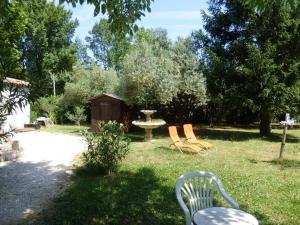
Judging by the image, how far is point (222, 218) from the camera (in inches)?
186

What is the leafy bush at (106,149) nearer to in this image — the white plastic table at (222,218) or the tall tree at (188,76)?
the white plastic table at (222,218)

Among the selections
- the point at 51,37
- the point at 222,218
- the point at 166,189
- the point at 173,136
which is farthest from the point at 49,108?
the point at 222,218

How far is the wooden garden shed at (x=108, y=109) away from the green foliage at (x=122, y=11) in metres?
14.7

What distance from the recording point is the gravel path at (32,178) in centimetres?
755

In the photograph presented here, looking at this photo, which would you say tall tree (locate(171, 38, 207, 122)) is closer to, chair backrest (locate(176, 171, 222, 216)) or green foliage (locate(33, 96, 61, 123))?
green foliage (locate(33, 96, 61, 123))

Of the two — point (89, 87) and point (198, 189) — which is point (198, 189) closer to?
point (198, 189)

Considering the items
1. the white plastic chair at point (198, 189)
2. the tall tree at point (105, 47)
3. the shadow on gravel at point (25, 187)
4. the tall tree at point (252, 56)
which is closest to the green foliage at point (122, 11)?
the white plastic chair at point (198, 189)

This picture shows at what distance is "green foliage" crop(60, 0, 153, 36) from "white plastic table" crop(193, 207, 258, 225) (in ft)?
11.7

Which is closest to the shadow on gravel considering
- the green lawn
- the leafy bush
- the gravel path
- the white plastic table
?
the gravel path

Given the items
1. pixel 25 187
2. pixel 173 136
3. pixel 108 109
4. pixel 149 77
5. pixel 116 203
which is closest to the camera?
pixel 116 203

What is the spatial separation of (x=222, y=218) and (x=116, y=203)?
3.50 metres

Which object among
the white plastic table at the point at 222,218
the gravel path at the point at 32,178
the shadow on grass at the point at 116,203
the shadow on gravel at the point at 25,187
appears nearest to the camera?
the white plastic table at the point at 222,218

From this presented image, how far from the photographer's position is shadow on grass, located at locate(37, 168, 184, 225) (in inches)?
268

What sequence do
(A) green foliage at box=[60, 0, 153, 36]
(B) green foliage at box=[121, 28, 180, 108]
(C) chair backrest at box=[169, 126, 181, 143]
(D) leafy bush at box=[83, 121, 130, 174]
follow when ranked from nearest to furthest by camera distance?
(A) green foliage at box=[60, 0, 153, 36] → (D) leafy bush at box=[83, 121, 130, 174] → (C) chair backrest at box=[169, 126, 181, 143] → (B) green foliage at box=[121, 28, 180, 108]
